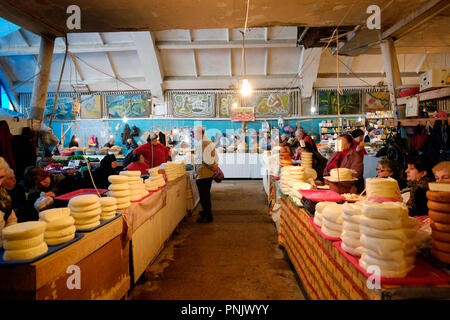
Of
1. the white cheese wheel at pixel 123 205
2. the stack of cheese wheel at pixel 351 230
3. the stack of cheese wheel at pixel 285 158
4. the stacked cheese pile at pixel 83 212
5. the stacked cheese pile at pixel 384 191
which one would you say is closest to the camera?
the stack of cheese wheel at pixel 351 230

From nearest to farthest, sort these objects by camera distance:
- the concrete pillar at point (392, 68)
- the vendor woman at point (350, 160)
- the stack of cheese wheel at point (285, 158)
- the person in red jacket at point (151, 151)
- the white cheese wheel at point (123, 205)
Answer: the white cheese wheel at point (123, 205) < the vendor woman at point (350, 160) < the concrete pillar at point (392, 68) < the stack of cheese wheel at point (285, 158) < the person in red jacket at point (151, 151)

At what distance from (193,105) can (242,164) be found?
13.5 ft

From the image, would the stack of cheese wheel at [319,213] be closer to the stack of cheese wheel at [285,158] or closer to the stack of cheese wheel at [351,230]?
the stack of cheese wheel at [351,230]

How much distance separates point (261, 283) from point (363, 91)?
12.3 meters

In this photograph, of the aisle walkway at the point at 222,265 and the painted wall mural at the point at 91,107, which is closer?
the aisle walkway at the point at 222,265

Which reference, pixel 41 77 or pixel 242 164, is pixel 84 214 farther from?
pixel 242 164

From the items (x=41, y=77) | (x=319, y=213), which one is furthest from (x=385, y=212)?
(x=41, y=77)

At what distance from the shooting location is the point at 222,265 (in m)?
3.77

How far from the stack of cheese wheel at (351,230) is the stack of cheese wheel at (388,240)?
20cm

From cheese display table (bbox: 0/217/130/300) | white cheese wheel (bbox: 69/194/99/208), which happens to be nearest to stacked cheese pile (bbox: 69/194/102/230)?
white cheese wheel (bbox: 69/194/99/208)

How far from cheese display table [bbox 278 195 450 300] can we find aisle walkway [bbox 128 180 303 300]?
1.43ft

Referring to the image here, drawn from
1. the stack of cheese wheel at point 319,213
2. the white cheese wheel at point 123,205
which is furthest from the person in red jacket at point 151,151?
the stack of cheese wheel at point 319,213

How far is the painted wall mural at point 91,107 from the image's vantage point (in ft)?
42.0
